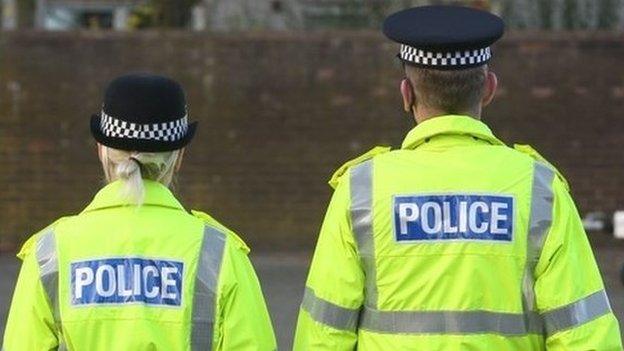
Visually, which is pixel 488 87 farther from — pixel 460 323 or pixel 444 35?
pixel 460 323

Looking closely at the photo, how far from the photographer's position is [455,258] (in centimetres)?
335

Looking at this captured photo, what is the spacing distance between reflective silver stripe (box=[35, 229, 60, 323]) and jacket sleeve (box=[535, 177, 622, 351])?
1.24 m

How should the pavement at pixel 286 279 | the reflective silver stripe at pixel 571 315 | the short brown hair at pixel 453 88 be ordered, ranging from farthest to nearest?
the pavement at pixel 286 279, the short brown hair at pixel 453 88, the reflective silver stripe at pixel 571 315

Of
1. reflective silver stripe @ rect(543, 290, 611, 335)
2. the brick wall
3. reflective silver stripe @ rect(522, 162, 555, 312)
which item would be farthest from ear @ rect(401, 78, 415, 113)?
the brick wall

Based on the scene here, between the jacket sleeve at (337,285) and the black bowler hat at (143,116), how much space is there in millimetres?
480

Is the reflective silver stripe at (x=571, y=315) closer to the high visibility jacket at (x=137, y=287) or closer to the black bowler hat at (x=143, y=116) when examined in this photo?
the high visibility jacket at (x=137, y=287)

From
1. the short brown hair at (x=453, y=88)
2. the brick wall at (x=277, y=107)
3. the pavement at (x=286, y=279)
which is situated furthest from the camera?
the brick wall at (x=277, y=107)

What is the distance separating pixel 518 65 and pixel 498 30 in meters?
9.94

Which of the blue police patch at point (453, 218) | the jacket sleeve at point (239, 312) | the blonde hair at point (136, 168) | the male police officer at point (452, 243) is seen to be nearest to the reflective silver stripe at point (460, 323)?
the male police officer at point (452, 243)

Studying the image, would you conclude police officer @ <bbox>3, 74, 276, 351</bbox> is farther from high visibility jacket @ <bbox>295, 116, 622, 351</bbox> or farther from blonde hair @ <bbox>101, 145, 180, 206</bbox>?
high visibility jacket @ <bbox>295, 116, 622, 351</bbox>

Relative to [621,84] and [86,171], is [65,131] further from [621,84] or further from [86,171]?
[621,84]

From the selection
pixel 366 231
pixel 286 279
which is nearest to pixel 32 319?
pixel 366 231

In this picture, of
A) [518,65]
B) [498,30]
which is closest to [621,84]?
[518,65]

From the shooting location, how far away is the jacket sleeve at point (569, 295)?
3.30 metres
